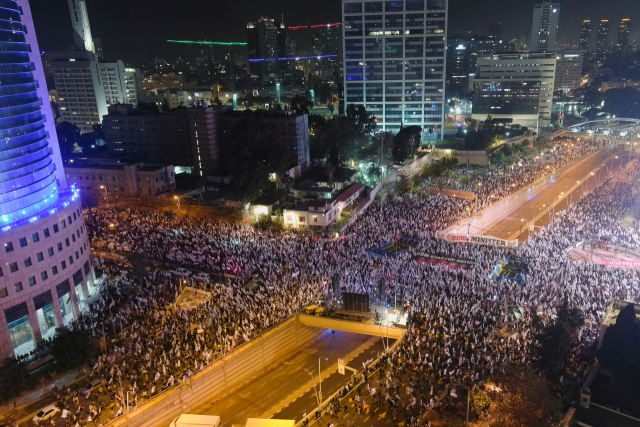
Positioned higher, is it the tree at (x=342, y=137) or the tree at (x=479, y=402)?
the tree at (x=342, y=137)

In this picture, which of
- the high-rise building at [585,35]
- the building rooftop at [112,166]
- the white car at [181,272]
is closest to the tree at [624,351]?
the white car at [181,272]

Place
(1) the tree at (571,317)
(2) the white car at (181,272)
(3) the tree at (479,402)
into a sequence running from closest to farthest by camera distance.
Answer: (3) the tree at (479,402) < (1) the tree at (571,317) < (2) the white car at (181,272)

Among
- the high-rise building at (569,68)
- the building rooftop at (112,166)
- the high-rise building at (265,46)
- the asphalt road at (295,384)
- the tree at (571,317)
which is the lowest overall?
the asphalt road at (295,384)

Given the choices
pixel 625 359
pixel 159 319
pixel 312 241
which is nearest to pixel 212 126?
pixel 312 241

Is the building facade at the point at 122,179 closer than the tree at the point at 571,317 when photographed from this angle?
No

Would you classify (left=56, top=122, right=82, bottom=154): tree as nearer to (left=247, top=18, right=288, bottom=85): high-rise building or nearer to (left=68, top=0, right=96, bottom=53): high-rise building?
(left=68, top=0, right=96, bottom=53): high-rise building

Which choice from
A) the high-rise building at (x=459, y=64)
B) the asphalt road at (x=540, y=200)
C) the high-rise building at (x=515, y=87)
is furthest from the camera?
the high-rise building at (x=459, y=64)

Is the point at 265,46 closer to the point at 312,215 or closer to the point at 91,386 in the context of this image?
the point at 312,215

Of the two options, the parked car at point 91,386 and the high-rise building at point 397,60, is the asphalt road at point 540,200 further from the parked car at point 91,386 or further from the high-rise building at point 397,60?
the parked car at point 91,386
